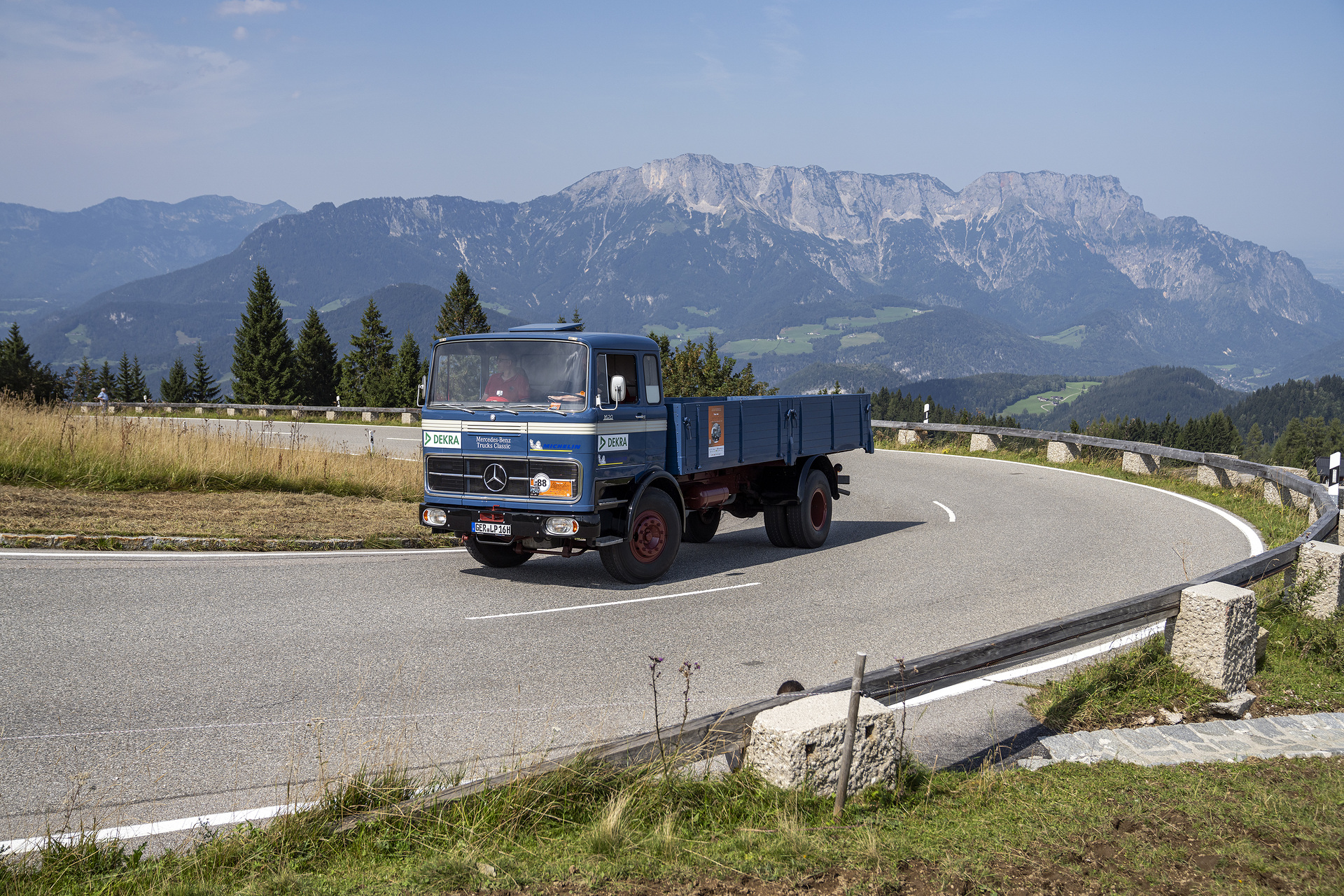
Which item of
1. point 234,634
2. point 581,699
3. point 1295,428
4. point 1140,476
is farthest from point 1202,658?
point 1295,428

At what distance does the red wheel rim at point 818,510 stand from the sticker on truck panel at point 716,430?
7.52 ft

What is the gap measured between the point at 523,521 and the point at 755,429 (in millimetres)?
3521

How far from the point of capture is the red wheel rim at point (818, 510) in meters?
12.7

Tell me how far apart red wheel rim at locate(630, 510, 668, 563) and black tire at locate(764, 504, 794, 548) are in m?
2.53

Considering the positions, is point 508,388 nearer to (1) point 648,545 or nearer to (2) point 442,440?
(2) point 442,440

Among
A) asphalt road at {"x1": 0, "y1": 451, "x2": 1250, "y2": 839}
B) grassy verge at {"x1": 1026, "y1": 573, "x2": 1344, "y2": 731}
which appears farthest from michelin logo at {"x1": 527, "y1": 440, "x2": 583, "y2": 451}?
grassy verge at {"x1": 1026, "y1": 573, "x2": 1344, "y2": 731}

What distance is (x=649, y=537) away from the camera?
10.0 meters

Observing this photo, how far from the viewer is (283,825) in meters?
3.72

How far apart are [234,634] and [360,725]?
257cm

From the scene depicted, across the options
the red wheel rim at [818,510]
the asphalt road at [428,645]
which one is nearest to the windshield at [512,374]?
the asphalt road at [428,645]

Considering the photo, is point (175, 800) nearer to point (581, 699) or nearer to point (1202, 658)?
point (581, 699)

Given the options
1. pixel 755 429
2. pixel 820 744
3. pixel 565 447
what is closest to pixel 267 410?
pixel 755 429

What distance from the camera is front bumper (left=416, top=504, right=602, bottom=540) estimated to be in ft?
29.8

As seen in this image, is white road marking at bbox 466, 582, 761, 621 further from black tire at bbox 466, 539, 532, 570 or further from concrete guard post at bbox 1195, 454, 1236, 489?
concrete guard post at bbox 1195, 454, 1236, 489
